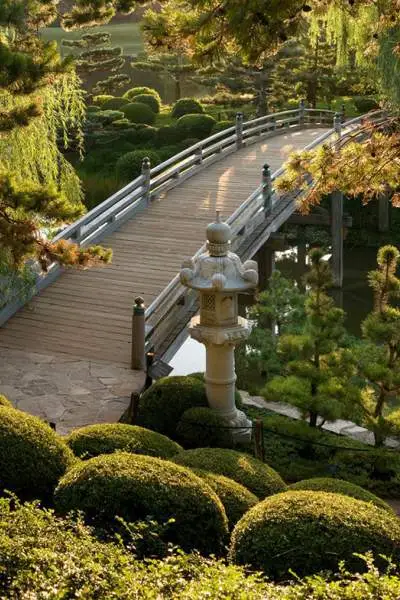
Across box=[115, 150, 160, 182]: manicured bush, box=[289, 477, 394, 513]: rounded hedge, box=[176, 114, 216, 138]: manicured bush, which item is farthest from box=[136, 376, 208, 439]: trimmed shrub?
box=[176, 114, 216, 138]: manicured bush

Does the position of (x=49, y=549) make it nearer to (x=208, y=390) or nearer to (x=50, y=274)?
(x=208, y=390)

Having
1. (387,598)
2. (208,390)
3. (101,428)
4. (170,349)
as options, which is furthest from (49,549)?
(170,349)

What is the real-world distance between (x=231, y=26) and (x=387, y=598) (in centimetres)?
490

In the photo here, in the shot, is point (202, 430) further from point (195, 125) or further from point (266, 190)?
point (195, 125)

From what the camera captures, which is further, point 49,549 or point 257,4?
point 257,4

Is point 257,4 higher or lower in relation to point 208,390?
higher

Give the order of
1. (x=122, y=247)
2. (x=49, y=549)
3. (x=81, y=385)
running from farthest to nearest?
(x=122, y=247) → (x=81, y=385) → (x=49, y=549)

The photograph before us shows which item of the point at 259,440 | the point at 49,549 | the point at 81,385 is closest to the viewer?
the point at 49,549

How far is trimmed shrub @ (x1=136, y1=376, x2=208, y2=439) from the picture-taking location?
10.0 m

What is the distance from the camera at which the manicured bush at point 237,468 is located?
7.36 meters

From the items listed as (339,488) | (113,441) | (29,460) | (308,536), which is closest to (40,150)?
(113,441)

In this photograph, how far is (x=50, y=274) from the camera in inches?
550

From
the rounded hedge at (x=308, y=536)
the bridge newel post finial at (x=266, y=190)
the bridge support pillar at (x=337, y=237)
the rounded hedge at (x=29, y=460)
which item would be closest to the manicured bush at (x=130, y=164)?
the bridge support pillar at (x=337, y=237)

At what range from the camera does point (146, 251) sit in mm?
15008
